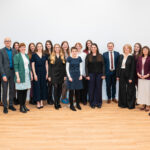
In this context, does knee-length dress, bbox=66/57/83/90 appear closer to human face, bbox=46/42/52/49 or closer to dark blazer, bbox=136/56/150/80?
human face, bbox=46/42/52/49

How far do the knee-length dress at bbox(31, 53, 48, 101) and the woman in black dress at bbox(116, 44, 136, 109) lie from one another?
172cm

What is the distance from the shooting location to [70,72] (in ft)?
13.8

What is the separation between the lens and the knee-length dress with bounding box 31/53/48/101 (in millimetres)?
4273

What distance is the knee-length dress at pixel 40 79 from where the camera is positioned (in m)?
4.27

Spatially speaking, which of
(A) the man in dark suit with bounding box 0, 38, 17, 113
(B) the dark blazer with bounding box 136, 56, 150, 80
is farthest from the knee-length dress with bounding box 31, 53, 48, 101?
(B) the dark blazer with bounding box 136, 56, 150, 80

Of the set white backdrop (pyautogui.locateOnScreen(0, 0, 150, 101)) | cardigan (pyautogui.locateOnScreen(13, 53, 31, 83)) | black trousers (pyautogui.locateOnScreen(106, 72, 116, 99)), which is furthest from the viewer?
white backdrop (pyautogui.locateOnScreen(0, 0, 150, 101))

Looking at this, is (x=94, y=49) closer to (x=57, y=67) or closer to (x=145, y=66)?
(x=57, y=67)
